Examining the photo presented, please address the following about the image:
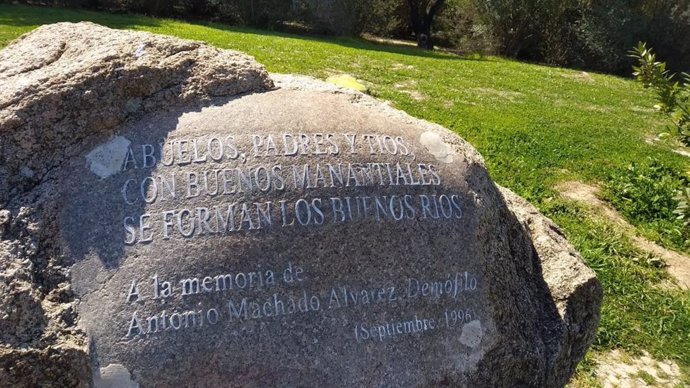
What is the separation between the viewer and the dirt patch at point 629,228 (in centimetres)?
552

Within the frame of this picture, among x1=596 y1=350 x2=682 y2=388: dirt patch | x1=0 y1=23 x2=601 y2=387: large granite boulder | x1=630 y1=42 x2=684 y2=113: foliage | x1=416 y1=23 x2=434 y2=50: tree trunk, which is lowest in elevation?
x1=416 y1=23 x2=434 y2=50: tree trunk

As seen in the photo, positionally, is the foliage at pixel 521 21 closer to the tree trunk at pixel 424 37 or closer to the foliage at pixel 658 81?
the tree trunk at pixel 424 37

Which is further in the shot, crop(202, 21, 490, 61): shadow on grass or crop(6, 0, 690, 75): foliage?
crop(6, 0, 690, 75): foliage

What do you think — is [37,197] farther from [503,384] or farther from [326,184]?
[503,384]

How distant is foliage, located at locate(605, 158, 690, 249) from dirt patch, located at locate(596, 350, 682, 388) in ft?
6.66

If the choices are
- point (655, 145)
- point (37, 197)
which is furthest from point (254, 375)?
point (655, 145)

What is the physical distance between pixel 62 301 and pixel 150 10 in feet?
65.5

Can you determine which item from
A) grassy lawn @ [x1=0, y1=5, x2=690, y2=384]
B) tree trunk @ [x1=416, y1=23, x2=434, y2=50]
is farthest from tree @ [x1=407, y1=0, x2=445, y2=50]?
grassy lawn @ [x1=0, y1=5, x2=690, y2=384]

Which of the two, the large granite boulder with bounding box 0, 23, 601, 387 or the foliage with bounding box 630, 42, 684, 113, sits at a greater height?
the foliage with bounding box 630, 42, 684, 113

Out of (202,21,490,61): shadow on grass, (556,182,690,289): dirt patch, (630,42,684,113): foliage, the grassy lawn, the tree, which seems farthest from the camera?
the tree

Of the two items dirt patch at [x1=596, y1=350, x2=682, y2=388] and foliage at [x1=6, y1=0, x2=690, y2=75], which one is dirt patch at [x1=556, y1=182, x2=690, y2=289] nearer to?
dirt patch at [x1=596, y1=350, x2=682, y2=388]

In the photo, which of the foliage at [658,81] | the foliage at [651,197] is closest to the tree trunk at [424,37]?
the foliage at [651,197]

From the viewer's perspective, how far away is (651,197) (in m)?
6.61

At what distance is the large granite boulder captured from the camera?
8.04 feet
